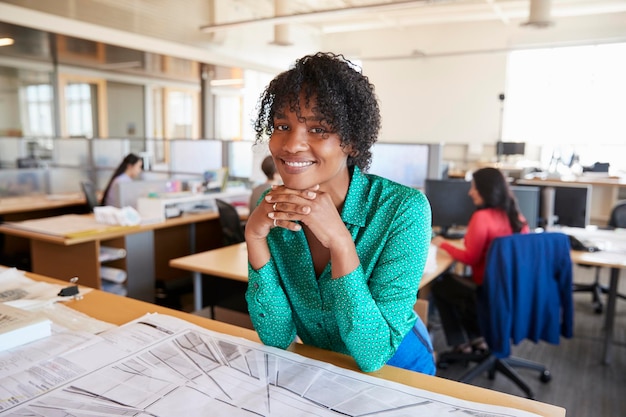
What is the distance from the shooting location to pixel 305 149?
932 mm

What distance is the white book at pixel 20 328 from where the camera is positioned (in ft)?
3.23

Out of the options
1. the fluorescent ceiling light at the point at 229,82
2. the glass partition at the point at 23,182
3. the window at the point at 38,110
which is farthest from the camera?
the fluorescent ceiling light at the point at 229,82

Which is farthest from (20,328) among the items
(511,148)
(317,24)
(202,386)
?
(317,24)

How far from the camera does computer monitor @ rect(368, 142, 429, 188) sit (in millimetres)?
3369

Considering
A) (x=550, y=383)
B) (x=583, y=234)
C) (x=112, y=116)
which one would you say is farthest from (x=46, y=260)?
(x=112, y=116)

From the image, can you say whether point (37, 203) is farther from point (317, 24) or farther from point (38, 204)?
point (317, 24)

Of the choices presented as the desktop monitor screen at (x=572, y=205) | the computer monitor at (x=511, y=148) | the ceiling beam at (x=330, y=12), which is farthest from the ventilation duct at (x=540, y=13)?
the desktop monitor screen at (x=572, y=205)

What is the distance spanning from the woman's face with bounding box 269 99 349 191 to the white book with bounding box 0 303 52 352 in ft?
2.05

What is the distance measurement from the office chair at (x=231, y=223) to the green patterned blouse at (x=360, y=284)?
6.84ft

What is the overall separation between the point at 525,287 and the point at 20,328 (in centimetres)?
209

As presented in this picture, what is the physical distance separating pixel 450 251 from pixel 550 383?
0.92 m

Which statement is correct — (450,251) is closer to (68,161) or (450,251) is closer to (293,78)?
(293,78)

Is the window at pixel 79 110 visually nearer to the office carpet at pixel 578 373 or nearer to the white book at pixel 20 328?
the office carpet at pixel 578 373

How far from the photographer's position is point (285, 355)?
0.97m
